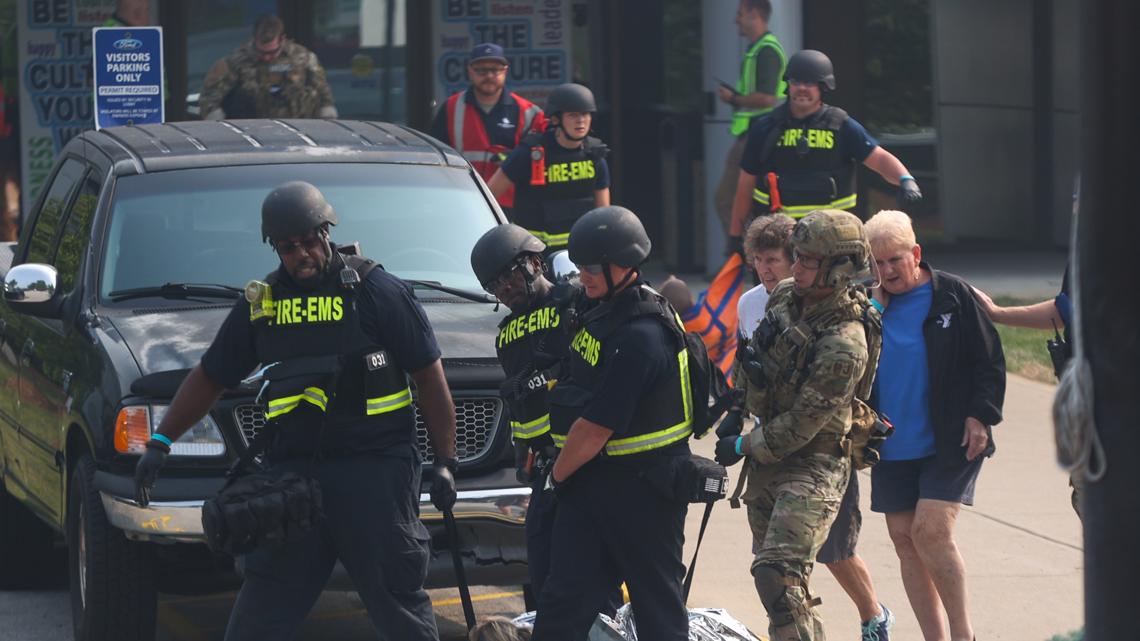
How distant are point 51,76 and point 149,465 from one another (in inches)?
403

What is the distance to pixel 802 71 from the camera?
973 cm

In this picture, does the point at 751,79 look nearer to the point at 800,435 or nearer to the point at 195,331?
the point at 195,331

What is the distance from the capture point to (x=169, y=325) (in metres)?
6.56

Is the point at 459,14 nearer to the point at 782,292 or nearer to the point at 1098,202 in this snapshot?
the point at 782,292

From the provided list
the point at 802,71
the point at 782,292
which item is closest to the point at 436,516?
the point at 782,292

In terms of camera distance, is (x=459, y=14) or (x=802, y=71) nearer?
(x=802, y=71)

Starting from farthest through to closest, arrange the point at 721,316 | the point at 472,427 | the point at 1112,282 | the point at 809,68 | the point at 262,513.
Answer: the point at 721,316 → the point at 809,68 → the point at 472,427 → the point at 262,513 → the point at 1112,282

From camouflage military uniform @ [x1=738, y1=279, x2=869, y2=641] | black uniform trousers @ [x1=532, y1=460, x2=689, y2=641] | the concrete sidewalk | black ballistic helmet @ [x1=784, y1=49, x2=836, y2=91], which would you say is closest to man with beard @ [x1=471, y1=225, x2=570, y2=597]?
black uniform trousers @ [x1=532, y1=460, x2=689, y2=641]

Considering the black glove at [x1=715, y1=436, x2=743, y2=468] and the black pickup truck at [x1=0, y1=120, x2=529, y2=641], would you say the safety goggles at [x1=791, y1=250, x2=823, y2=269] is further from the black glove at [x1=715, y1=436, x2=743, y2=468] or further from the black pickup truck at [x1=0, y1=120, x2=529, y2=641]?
the black pickup truck at [x1=0, y1=120, x2=529, y2=641]

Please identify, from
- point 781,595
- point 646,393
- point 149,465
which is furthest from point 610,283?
point 149,465

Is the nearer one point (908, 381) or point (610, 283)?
point (610, 283)

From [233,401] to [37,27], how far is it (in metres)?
9.80

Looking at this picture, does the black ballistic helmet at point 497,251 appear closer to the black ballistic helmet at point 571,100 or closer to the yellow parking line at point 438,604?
the yellow parking line at point 438,604

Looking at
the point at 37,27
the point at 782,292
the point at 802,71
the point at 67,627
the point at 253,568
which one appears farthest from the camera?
the point at 37,27
